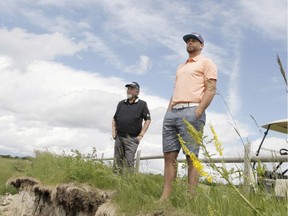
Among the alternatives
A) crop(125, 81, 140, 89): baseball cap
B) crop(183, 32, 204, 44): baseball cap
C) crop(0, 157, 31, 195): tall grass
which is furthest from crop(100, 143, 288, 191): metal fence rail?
crop(0, 157, 31, 195): tall grass

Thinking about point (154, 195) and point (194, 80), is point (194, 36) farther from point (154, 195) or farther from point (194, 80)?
point (154, 195)

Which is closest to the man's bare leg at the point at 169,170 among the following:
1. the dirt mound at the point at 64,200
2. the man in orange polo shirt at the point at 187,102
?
the man in orange polo shirt at the point at 187,102

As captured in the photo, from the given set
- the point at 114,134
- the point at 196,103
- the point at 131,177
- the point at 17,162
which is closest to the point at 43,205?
the point at 114,134

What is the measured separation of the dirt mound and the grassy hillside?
0.56 feet

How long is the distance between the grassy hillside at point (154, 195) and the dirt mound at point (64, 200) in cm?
17

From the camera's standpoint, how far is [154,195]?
16.4 feet

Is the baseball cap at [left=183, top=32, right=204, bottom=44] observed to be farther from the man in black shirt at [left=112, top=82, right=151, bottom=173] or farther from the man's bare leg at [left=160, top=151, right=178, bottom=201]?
the man in black shirt at [left=112, top=82, right=151, bottom=173]

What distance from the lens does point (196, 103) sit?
438 centimetres

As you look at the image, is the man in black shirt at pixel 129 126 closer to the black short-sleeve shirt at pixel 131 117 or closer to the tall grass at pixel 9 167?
the black short-sleeve shirt at pixel 131 117

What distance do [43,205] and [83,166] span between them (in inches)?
71.9

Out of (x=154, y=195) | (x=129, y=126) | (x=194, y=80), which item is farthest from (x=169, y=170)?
(x=129, y=126)

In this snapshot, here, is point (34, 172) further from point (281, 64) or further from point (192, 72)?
point (281, 64)

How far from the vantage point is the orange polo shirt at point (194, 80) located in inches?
173

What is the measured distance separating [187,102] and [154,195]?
1209mm
